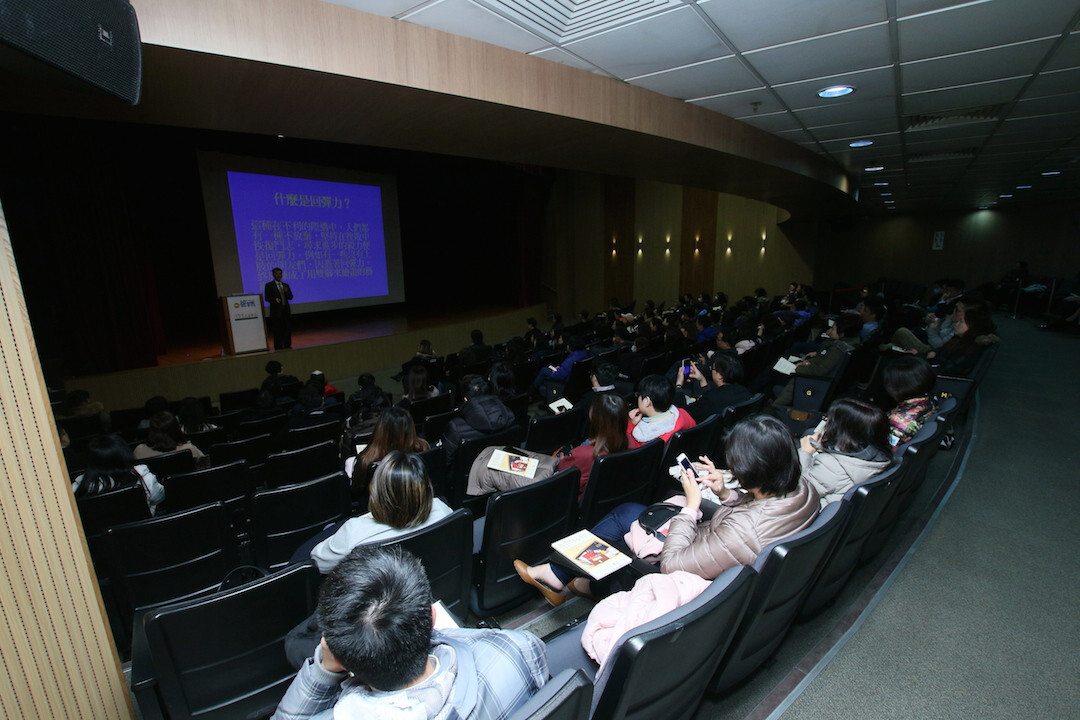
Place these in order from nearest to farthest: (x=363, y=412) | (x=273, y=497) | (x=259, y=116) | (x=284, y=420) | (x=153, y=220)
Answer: (x=273, y=497) < (x=259, y=116) < (x=363, y=412) < (x=284, y=420) < (x=153, y=220)

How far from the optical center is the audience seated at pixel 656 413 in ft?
10.3

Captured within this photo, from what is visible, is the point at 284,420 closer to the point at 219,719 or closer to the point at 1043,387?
the point at 219,719

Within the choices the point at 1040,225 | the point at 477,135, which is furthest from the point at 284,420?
the point at 1040,225

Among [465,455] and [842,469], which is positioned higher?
[842,469]

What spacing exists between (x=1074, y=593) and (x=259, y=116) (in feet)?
18.0

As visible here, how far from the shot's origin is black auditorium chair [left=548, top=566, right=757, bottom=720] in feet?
3.73

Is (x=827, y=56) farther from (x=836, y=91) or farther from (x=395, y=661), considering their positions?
(x=395, y=661)

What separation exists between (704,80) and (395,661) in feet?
14.4

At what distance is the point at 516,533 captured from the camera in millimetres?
2227

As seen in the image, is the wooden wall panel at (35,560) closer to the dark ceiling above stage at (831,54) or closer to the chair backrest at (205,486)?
the chair backrest at (205,486)

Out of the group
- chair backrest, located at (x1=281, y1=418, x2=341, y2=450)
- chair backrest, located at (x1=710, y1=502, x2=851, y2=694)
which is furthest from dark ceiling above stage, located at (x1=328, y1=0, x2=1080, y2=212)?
chair backrest, located at (x1=281, y1=418, x2=341, y2=450)

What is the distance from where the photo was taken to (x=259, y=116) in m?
3.56

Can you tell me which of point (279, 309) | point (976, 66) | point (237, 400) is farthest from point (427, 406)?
point (279, 309)

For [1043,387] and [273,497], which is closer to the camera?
[273,497]
